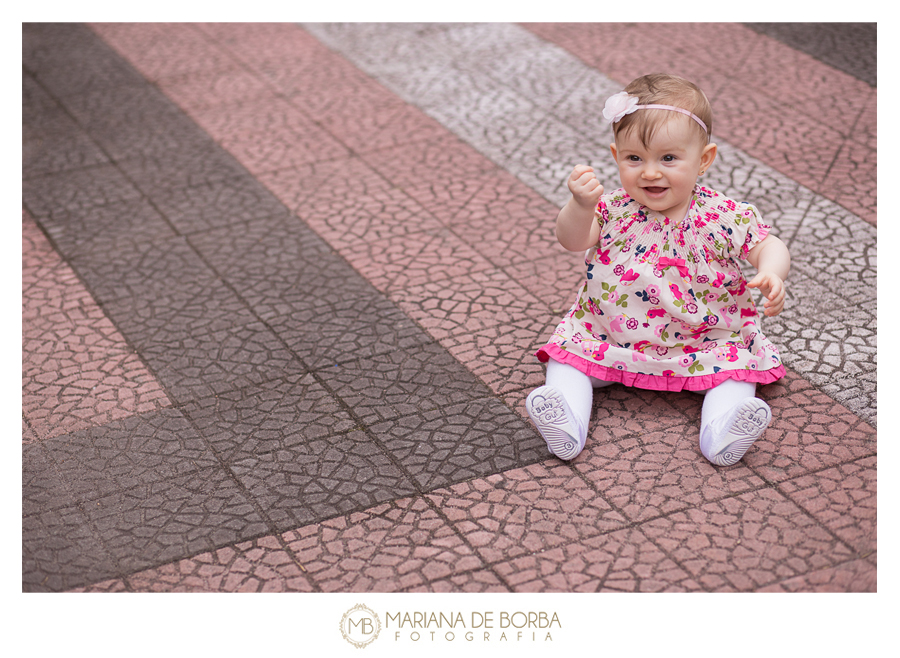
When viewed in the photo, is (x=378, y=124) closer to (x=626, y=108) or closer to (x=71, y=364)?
(x=71, y=364)

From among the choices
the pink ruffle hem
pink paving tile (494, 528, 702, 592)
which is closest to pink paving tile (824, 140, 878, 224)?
the pink ruffle hem

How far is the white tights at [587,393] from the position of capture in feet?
9.91

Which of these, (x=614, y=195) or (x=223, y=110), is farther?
(x=223, y=110)

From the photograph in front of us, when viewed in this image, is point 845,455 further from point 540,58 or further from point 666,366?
point 540,58

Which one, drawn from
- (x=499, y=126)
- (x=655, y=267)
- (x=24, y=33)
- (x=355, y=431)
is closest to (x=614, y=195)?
(x=655, y=267)

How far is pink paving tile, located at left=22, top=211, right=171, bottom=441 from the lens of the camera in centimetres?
335

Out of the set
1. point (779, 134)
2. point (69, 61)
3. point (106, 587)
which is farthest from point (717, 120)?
point (69, 61)

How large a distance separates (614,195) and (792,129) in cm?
242

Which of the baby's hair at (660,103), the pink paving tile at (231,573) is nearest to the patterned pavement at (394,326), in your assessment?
the pink paving tile at (231,573)

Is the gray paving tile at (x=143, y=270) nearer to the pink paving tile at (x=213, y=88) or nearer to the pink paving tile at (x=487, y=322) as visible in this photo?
the pink paving tile at (x=487, y=322)

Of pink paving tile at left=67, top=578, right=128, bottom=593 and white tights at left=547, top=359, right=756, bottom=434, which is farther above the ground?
white tights at left=547, top=359, right=756, bottom=434

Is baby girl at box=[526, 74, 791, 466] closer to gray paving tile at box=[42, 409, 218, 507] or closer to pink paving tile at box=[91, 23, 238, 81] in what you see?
gray paving tile at box=[42, 409, 218, 507]

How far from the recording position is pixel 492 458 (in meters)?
3.06

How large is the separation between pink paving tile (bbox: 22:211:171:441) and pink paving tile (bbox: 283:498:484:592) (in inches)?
36.5
